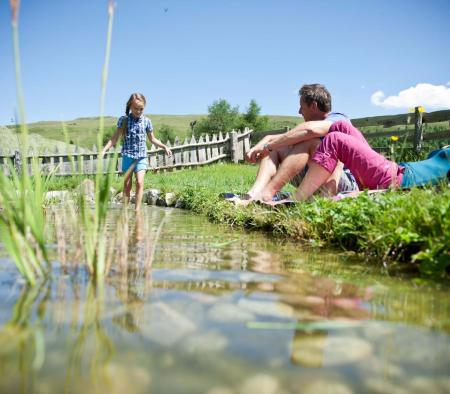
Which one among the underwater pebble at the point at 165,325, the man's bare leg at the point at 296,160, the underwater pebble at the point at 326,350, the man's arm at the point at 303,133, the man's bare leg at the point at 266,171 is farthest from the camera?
the man's bare leg at the point at 266,171

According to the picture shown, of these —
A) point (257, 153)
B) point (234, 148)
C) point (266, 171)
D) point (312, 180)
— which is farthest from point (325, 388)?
point (234, 148)

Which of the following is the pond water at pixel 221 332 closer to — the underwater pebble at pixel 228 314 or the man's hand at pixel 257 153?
the underwater pebble at pixel 228 314

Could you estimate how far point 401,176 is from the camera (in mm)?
3637

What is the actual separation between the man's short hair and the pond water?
2.46 m

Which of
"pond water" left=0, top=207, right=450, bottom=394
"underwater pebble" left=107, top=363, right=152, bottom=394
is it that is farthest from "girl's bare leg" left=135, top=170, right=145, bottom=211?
"underwater pebble" left=107, top=363, right=152, bottom=394

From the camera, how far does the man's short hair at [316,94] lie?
411 cm

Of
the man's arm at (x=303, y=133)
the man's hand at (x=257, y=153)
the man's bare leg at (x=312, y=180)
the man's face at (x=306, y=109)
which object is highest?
the man's face at (x=306, y=109)

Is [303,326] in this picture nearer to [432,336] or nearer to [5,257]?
[432,336]

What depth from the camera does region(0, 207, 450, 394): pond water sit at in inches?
38.3

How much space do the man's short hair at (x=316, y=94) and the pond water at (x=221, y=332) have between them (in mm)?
2463

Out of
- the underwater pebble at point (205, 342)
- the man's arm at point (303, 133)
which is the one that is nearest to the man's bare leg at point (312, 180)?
the man's arm at point (303, 133)

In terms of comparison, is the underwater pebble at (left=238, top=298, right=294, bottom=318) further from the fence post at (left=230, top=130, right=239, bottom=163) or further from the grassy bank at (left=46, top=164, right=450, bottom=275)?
the fence post at (left=230, top=130, right=239, bottom=163)

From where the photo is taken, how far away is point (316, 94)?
162 inches

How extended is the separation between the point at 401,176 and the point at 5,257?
3.11 metres
